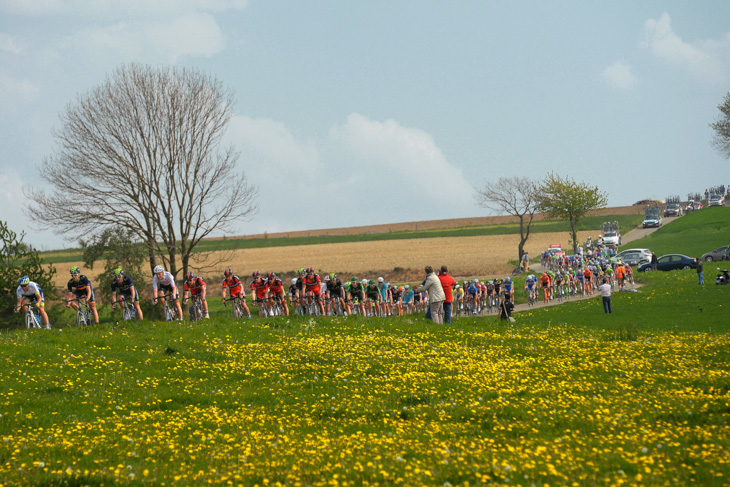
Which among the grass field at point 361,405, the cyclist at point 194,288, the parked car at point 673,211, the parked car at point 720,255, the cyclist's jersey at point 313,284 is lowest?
the parked car at point 720,255

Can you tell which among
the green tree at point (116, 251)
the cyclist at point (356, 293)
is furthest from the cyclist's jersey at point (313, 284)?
the green tree at point (116, 251)

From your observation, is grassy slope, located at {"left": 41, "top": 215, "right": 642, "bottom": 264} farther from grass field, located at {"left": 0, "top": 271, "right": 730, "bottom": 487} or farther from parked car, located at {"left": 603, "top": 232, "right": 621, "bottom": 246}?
grass field, located at {"left": 0, "top": 271, "right": 730, "bottom": 487}

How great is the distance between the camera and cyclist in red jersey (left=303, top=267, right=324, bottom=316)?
27.3 m

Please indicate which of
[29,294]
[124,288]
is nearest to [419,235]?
[124,288]

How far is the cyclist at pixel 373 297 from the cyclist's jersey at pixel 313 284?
3049 mm

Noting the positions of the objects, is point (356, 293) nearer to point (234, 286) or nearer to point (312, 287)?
point (312, 287)

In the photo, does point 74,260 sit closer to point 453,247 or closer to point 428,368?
point 453,247

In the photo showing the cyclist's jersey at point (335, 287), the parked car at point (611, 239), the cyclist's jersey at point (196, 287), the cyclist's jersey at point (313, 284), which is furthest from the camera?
the parked car at point (611, 239)

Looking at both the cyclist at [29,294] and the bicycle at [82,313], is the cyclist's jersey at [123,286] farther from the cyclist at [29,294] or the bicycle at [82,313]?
the cyclist at [29,294]

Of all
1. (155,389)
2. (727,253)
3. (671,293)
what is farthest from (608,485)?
(727,253)

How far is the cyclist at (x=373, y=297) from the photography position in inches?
1212

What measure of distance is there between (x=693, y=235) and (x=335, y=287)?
197 feet

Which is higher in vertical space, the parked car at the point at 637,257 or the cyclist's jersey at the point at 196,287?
the cyclist's jersey at the point at 196,287

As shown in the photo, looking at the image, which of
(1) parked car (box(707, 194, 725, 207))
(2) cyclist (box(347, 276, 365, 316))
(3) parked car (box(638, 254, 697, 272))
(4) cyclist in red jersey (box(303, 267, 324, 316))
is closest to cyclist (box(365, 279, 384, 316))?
(2) cyclist (box(347, 276, 365, 316))
